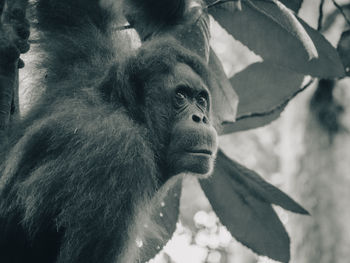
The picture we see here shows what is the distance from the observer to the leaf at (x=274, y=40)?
9.87 ft

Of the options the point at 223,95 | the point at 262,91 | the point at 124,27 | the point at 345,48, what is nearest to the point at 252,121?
the point at 262,91

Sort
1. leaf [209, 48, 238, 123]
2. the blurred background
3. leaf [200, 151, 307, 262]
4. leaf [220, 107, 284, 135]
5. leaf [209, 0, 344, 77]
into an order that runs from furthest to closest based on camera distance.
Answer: the blurred background
leaf [220, 107, 284, 135]
leaf [200, 151, 307, 262]
leaf [209, 48, 238, 123]
leaf [209, 0, 344, 77]

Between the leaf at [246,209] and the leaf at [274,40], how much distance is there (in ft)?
2.55

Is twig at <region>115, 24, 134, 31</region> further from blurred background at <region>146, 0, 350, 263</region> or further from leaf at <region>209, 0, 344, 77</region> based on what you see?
blurred background at <region>146, 0, 350, 263</region>

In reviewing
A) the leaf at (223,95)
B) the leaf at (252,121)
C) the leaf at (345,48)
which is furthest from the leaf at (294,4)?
the leaf at (252,121)

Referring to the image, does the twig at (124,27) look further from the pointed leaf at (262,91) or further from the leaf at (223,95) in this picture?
the pointed leaf at (262,91)

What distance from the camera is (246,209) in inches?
137

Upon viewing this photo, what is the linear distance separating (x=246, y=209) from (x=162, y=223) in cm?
55

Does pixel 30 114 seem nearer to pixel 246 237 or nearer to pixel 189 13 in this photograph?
pixel 189 13

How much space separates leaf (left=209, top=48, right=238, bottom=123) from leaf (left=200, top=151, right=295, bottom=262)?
1.18 feet

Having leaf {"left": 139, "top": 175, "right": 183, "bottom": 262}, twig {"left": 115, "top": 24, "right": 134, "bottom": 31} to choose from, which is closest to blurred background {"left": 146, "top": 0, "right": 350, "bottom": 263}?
leaf {"left": 139, "top": 175, "right": 183, "bottom": 262}

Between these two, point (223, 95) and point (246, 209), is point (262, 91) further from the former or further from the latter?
point (246, 209)

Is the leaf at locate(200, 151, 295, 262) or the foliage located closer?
the foliage

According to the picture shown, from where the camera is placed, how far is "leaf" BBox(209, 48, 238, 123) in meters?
3.21
